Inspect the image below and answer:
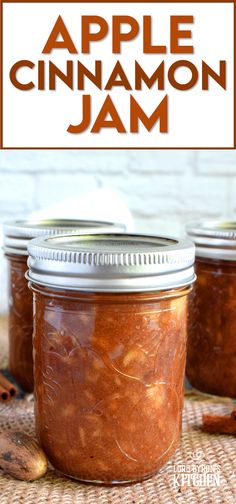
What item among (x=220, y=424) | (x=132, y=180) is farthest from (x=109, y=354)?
(x=132, y=180)

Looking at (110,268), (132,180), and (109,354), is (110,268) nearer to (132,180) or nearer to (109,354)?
(109,354)

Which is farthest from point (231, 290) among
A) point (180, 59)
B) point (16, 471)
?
point (180, 59)

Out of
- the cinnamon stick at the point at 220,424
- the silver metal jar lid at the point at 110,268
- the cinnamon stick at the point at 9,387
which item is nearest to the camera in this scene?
the silver metal jar lid at the point at 110,268

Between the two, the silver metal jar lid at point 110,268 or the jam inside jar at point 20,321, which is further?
the jam inside jar at point 20,321

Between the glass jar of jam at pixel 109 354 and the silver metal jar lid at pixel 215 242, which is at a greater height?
the silver metal jar lid at pixel 215 242

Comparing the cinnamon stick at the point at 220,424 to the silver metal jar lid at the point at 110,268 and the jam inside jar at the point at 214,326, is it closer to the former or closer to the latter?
the jam inside jar at the point at 214,326

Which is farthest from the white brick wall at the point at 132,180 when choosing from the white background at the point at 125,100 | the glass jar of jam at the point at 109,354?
the glass jar of jam at the point at 109,354

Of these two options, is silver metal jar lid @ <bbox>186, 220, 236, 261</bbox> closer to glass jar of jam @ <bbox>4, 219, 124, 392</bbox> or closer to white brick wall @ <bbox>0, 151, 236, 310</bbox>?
glass jar of jam @ <bbox>4, 219, 124, 392</bbox>
